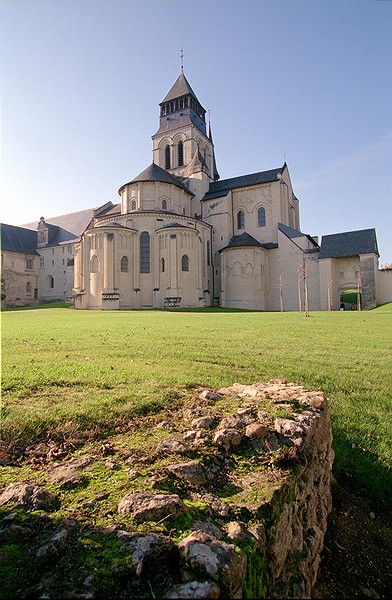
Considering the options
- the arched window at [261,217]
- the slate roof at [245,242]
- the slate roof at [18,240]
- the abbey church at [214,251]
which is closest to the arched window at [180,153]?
the abbey church at [214,251]

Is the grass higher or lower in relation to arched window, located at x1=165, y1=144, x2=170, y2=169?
lower

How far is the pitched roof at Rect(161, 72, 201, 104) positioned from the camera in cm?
5506

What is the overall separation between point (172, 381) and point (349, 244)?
3700 centimetres

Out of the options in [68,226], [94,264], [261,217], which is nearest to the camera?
[94,264]

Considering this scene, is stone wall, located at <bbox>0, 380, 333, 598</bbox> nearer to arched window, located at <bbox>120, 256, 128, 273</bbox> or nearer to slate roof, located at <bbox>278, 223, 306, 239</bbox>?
arched window, located at <bbox>120, 256, 128, 273</bbox>

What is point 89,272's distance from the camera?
39.2 m

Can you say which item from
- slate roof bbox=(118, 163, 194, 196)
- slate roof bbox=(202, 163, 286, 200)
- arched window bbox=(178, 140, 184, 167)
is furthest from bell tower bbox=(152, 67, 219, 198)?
slate roof bbox=(118, 163, 194, 196)

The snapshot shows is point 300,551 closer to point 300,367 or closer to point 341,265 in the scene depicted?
point 300,367

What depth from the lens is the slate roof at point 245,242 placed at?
135ft

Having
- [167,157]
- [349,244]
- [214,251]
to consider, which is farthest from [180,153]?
[349,244]

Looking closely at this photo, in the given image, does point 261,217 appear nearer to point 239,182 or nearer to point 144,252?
point 239,182

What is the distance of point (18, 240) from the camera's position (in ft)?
196

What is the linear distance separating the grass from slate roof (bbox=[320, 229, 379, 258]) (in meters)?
28.4

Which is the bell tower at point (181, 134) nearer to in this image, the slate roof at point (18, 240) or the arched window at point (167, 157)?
the arched window at point (167, 157)
